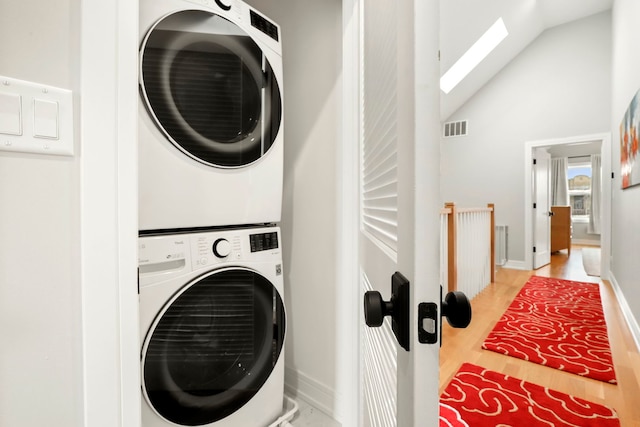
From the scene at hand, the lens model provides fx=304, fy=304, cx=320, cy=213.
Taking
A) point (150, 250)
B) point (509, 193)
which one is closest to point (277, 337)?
point (150, 250)

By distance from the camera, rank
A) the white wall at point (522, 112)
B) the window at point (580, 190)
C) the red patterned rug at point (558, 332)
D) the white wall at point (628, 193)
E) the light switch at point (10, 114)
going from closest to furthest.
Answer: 1. the light switch at point (10, 114)
2. the red patterned rug at point (558, 332)
3. the white wall at point (628, 193)
4. the white wall at point (522, 112)
5. the window at point (580, 190)

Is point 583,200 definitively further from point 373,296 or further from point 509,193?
point 373,296

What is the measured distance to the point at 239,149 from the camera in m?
1.15

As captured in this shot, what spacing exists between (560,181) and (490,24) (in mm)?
5806

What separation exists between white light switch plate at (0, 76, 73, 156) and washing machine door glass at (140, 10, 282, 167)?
1.11 feet

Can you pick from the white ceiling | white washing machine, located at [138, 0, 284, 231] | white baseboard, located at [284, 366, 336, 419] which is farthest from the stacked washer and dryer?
the white ceiling

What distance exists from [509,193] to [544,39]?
2.26m

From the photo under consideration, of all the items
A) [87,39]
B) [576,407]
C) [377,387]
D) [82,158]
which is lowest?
[576,407]

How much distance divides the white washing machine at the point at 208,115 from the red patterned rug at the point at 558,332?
199 centimetres

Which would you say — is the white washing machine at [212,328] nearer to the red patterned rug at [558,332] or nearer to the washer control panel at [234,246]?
the washer control panel at [234,246]

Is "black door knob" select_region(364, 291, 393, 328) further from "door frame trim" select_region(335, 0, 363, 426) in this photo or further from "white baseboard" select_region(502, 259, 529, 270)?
"white baseboard" select_region(502, 259, 529, 270)

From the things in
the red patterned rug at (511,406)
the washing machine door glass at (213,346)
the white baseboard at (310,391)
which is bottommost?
the red patterned rug at (511,406)

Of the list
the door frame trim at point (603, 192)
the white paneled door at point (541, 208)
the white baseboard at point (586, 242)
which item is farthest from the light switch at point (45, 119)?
the white baseboard at point (586, 242)

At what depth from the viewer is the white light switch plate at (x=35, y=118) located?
557mm
